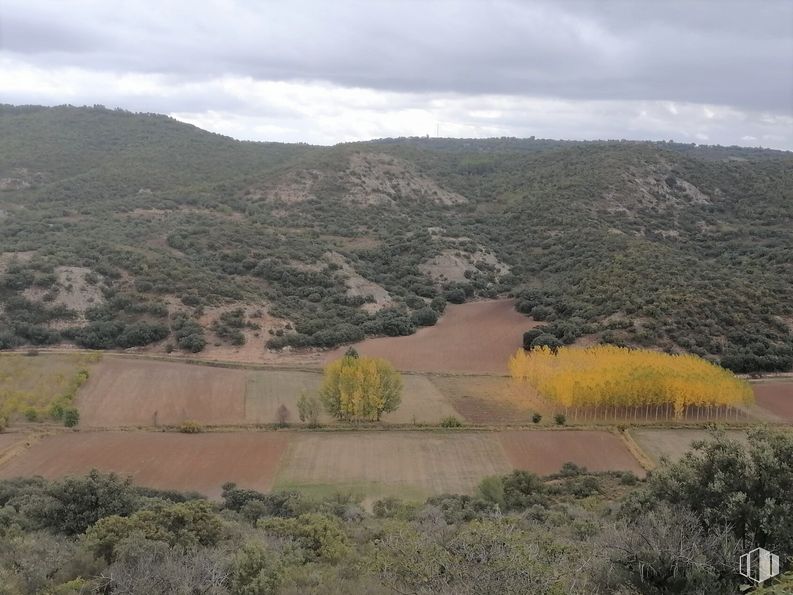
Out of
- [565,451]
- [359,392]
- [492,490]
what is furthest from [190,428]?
[565,451]

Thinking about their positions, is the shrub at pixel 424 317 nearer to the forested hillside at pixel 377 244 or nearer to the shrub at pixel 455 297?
the forested hillside at pixel 377 244

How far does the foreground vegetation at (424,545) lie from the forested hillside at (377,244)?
32.2 meters

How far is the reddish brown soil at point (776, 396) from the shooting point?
44.2 meters

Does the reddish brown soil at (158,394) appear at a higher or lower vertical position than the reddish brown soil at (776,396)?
lower

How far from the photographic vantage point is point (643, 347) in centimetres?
5319

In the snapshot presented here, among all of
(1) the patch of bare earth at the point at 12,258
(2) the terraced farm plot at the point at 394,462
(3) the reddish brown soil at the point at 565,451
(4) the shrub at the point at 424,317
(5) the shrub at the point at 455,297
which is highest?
(1) the patch of bare earth at the point at 12,258

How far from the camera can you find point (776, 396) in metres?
46.8

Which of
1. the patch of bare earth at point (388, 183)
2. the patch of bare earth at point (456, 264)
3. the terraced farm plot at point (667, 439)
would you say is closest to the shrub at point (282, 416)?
the terraced farm plot at point (667, 439)

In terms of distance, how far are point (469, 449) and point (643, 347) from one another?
77.4 ft

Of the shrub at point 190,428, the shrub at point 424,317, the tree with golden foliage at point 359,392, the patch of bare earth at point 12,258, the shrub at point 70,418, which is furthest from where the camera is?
Answer: the shrub at point 424,317

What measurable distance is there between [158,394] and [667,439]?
32392 millimetres

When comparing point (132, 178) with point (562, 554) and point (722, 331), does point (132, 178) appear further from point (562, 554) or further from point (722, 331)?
point (562, 554)

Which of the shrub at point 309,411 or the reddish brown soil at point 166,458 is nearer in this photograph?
the reddish brown soil at point 166,458

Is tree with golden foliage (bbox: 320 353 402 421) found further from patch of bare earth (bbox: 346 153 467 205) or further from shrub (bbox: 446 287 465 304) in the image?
patch of bare earth (bbox: 346 153 467 205)
